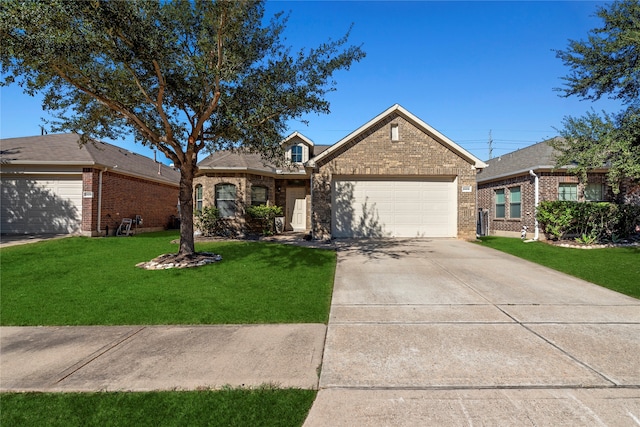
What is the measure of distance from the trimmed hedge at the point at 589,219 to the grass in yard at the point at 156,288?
32.9 ft

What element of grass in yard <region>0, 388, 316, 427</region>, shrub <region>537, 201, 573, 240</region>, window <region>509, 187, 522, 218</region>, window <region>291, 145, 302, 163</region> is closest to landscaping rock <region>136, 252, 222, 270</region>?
grass in yard <region>0, 388, 316, 427</region>

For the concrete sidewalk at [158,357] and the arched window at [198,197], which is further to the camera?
the arched window at [198,197]

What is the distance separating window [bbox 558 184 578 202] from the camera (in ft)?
48.3

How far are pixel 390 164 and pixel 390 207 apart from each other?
74.3 inches

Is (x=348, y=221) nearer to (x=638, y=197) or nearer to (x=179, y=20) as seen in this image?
(x=179, y=20)

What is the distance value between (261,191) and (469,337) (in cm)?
1368

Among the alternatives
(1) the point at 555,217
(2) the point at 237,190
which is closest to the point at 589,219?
(1) the point at 555,217

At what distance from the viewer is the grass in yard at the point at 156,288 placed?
5145 millimetres

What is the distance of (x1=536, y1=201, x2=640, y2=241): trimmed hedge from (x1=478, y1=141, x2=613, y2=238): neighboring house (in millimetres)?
933

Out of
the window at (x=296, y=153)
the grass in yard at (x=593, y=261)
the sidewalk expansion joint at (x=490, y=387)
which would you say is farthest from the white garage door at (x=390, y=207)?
the sidewalk expansion joint at (x=490, y=387)

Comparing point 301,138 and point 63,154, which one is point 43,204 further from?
point 301,138

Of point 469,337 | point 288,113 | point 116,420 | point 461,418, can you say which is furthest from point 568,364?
point 288,113

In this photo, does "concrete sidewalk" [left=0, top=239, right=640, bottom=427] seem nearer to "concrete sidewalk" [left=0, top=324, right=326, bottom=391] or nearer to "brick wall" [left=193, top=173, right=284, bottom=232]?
"concrete sidewalk" [left=0, top=324, right=326, bottom=391]

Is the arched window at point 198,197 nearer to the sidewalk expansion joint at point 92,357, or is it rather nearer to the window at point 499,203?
the sidewalk expansion joint at point 92,357
